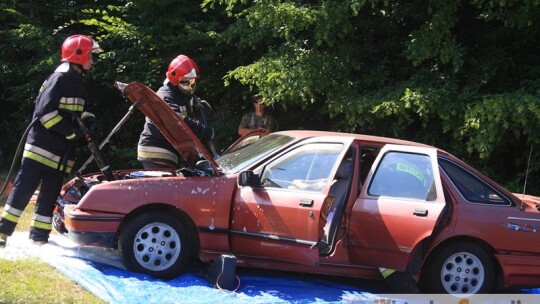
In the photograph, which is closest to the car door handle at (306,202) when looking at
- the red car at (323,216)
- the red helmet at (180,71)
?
→ the red car at (323,216)

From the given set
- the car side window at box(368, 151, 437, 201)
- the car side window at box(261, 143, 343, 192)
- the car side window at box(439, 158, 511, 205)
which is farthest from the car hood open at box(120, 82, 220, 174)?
the car side window at box(439, 158, 511, 205)

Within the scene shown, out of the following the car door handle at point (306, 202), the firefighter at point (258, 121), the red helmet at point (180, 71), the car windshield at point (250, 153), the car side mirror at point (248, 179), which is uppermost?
the red helmet at point (180, 71)

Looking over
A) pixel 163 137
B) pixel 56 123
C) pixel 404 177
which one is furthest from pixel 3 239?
pixel 404 177

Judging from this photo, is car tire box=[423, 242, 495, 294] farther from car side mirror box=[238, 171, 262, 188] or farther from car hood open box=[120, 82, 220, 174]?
car hood open box=[120, 82, 220, 174]

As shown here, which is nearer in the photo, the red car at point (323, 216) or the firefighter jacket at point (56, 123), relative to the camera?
the red car at point (323, 216)

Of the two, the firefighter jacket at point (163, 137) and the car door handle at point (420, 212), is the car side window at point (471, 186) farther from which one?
the firefighter jacket at point (163, 137)

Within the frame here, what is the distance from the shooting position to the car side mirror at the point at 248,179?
18.5 feet

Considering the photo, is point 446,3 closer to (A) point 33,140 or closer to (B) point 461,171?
(B) point 461,171

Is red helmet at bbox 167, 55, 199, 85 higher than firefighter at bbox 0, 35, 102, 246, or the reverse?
red helmet at bbox 167, 55, 199, 85

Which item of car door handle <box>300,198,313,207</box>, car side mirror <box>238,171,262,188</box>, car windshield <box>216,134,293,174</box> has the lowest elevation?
car door handle <box>300,198,313,207</box>

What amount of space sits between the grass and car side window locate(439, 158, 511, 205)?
3.32 metres

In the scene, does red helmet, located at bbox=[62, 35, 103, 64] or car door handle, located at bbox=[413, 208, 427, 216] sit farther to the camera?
red helmet, located at bbox=[62, 35, 103, 64]

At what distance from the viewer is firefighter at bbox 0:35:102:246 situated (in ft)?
20.4

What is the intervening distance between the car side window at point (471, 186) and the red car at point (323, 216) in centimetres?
1
